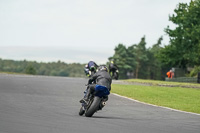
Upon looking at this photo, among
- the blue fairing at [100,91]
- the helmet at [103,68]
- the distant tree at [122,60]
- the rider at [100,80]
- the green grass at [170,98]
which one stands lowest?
the green grass at [170,98]

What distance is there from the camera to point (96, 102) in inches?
470

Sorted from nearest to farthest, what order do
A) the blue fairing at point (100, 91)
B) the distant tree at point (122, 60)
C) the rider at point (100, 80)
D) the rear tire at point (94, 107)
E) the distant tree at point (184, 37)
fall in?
1. the rear tire at point (94, 107)
2. the blue fairing at point (100, 91)
3. the rider at point (100, 80)
4. the distant tree at point (184, 37)
5. the distant tree at point (122, 60)

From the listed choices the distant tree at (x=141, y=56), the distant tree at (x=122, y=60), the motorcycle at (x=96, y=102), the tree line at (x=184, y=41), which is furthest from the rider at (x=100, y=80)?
the distant tree at (x=141, y=56)

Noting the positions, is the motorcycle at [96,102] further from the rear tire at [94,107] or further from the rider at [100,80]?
the rider at [100,80]

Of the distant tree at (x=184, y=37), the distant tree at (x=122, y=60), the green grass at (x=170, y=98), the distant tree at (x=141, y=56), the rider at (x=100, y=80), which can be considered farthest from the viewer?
the distant tree at (x=141, y=56)

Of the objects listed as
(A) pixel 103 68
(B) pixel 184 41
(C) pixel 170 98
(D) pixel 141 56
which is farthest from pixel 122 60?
(A) pixel 103 68

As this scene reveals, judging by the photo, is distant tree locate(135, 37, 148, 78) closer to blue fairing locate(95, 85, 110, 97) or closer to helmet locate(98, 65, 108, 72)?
helmet locate(98, 65, 108, 72)

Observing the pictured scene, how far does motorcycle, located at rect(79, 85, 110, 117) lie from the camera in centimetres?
1193

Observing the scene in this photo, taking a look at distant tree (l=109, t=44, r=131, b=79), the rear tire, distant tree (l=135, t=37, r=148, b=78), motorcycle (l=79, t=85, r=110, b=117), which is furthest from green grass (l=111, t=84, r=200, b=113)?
distant tree (l=135, t=37, r=148, b=78)

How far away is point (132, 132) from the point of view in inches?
361

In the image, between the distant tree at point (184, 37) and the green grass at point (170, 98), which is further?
the distant tree at point (184, 37)

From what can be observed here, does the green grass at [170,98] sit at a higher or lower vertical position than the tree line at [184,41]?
lower

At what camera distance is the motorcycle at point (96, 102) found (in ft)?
39.1

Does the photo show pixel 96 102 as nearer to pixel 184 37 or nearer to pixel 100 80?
pixel 100 80
